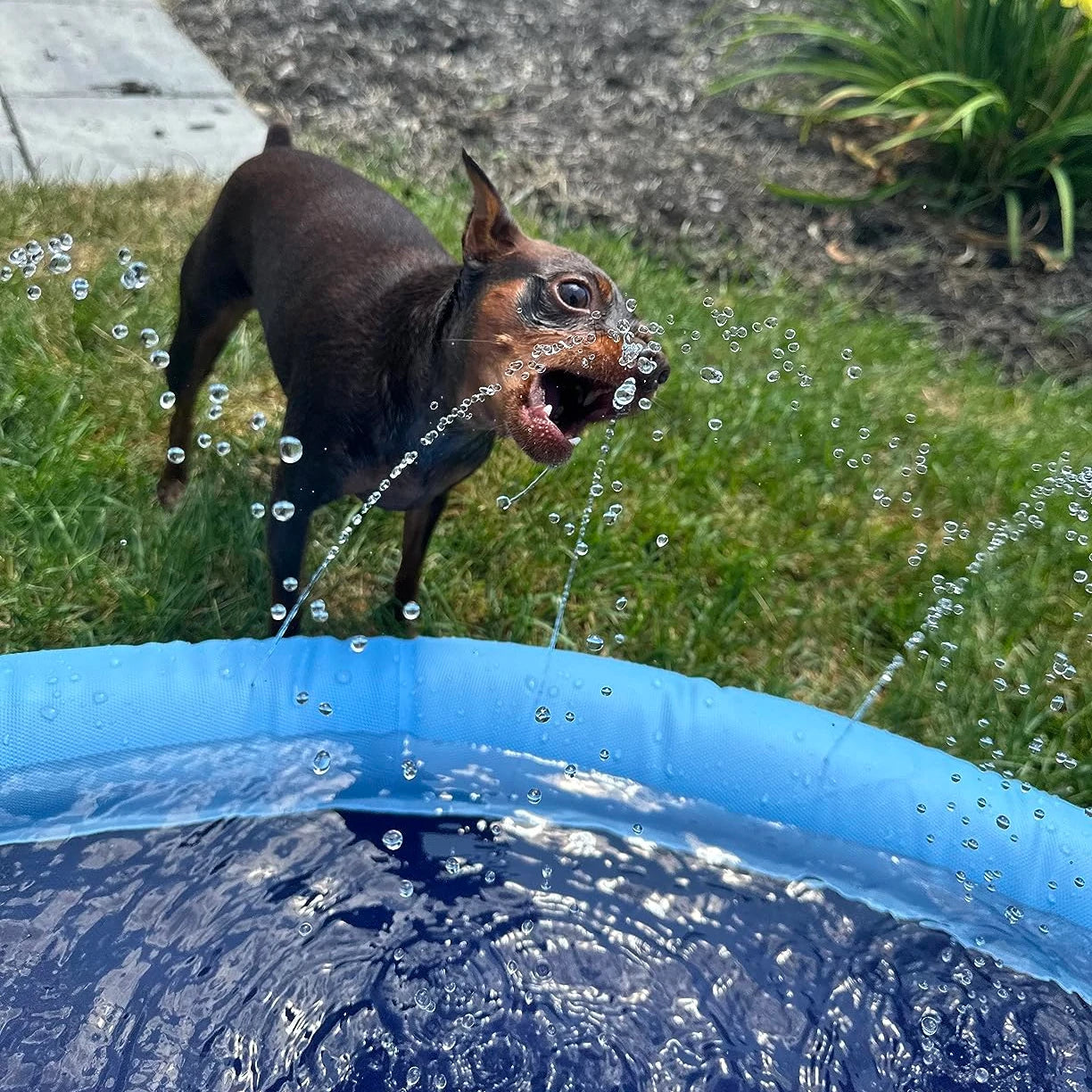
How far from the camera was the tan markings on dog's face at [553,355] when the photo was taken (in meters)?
2.20

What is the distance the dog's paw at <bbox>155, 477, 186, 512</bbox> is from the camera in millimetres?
3449

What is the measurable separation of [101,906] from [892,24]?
18.6ft

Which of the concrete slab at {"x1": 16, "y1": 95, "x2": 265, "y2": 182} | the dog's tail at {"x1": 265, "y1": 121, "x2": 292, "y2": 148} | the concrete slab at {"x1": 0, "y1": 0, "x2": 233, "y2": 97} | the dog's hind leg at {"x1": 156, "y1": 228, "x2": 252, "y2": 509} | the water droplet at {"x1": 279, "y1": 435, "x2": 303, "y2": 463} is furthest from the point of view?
the concrete slab at {"x1": 0, "y1": 0, "x2": 233, "y2": 97}

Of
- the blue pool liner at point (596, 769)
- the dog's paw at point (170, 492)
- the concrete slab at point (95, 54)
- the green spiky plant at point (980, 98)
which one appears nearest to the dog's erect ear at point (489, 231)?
the blue pool liner at point (596, 769)

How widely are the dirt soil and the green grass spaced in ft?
3.39

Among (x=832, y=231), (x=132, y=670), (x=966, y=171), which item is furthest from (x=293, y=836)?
(x=966, y=171)

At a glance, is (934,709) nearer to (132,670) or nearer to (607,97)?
(132,670)

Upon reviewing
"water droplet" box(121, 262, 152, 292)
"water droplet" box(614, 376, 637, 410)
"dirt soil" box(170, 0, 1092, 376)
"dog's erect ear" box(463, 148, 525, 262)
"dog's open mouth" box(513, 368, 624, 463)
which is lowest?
"dirt soil" box(170, 0, 1092, 376)

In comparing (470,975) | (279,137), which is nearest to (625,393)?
(470,975)

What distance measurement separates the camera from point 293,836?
2672 mm

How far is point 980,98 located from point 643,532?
3.00 m

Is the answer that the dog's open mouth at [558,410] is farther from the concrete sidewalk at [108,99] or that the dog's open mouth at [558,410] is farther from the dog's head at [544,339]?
the concrete sidewalk at [108,99]

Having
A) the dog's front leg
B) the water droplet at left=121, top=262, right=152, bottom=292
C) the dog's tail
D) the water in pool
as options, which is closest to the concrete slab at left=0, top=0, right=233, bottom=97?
the water droplet at left=121, top=262, right=152, bottom=292

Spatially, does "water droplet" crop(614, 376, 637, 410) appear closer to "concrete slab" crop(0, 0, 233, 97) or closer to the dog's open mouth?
the dog's open mouth
